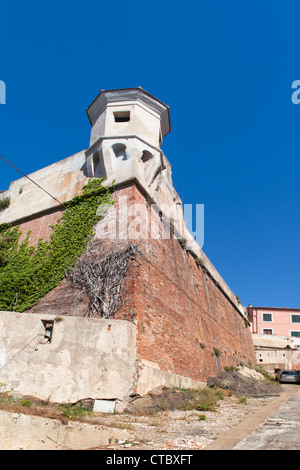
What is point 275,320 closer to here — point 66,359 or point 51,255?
point 51,255

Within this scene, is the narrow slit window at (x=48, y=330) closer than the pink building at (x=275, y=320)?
Yes

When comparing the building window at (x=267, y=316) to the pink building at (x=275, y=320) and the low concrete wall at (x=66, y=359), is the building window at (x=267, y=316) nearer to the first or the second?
the pink building at (x=275, y=320)

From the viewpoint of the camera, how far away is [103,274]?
10672 millimetres

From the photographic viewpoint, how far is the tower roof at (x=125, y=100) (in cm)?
1462

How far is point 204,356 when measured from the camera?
14766mm

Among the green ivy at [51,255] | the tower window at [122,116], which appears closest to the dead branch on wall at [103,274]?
the green ivy at [51,255]

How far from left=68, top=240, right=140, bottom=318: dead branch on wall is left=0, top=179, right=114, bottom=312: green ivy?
62 cm

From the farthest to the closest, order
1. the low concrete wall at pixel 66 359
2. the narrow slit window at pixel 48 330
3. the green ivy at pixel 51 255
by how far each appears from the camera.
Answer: the green ivy at pixel 51 255, the narrow slit window at pixel 48 330, the low concrete wall at pixel 66 359

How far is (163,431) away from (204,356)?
30.4 ft

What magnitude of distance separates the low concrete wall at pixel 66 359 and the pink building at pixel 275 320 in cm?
3714

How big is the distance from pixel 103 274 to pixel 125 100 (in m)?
7.92
